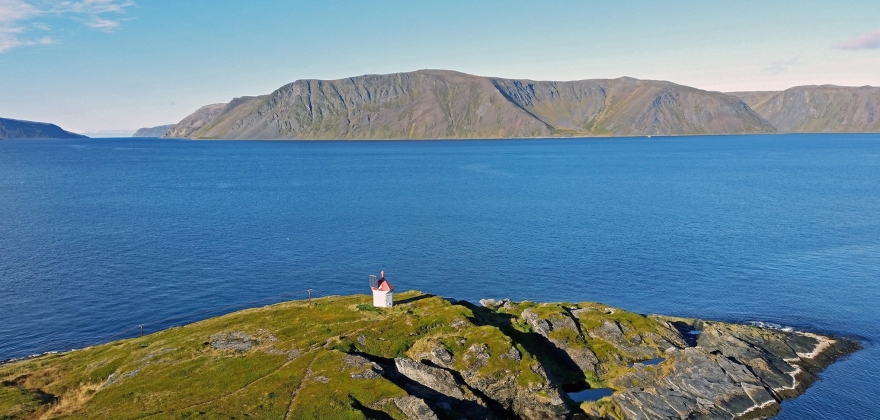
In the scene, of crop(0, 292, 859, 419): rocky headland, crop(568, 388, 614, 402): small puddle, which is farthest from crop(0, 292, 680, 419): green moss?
crop(568, 388, 614, 402): small puddle

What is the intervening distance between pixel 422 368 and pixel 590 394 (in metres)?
18.7

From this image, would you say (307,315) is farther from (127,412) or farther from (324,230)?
(324,230)

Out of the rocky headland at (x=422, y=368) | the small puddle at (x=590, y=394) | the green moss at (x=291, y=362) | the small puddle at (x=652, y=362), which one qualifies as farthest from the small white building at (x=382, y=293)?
the small puddle at (x=652, y=362)

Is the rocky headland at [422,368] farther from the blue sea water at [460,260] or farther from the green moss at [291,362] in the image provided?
the blue sea water at [460,260]

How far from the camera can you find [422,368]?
174 feet

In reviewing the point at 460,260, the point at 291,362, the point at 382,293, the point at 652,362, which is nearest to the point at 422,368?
the point at 291,362

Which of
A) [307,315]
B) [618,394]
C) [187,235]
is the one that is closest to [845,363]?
[618,394]

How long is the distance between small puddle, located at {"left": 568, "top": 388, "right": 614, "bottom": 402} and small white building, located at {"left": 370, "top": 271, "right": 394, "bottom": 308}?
78.3 feet

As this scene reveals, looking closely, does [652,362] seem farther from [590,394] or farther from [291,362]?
[291,362]

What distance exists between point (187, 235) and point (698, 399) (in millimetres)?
119123

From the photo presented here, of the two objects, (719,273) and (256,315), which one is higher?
(256,315)

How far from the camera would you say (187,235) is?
136 meters

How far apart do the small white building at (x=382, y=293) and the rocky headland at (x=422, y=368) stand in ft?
3.94

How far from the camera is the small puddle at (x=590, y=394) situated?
188 feet
